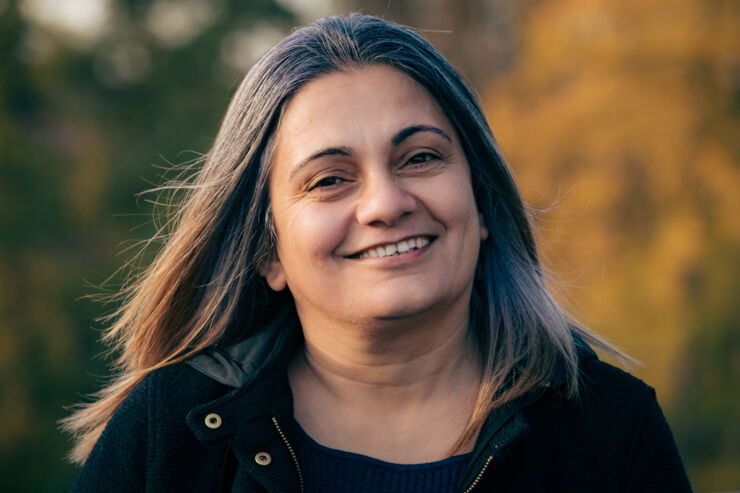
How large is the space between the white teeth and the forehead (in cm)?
26

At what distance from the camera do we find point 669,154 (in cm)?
776

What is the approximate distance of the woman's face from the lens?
6.49 feet

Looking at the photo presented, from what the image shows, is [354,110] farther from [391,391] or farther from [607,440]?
[607,440]

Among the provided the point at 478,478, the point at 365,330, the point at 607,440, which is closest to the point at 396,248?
the point at 365,330

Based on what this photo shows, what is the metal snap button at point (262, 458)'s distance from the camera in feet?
6.48

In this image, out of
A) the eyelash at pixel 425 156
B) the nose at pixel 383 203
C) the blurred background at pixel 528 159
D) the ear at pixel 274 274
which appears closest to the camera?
the nose at pixel 383 203

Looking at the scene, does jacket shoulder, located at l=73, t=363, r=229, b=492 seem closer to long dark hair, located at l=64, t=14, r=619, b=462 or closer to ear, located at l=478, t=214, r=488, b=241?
long dark hair, located at l=64, t=14, r=619, b=462

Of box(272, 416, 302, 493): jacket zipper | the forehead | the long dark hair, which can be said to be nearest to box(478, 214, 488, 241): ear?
the long dark hair

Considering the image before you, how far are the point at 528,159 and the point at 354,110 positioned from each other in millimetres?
6736

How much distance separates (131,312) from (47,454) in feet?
23.5

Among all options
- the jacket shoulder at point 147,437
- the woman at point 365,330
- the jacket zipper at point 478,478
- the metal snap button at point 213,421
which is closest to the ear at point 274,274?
the woman at point 365,330

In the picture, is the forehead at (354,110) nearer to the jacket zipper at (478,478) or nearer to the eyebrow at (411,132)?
the eyebrow at (411,132)

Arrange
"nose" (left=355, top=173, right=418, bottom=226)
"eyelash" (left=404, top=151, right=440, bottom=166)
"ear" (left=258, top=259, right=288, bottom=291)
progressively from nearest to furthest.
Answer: "nose" (left=355, top=173, right=418, bottom=226) → "eyelash" (left=404, top=151, right=440, bottom=166) → "ear" (left=258, top=259, right=288, bottom=291)

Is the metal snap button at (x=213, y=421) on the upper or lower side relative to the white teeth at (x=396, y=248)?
lower
